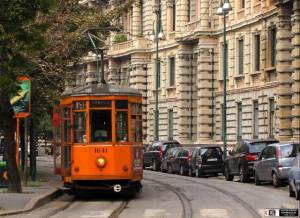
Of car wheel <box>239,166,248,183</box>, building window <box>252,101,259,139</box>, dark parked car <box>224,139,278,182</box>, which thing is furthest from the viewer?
building window <box>252,101,259,139</box>

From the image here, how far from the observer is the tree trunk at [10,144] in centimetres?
2350

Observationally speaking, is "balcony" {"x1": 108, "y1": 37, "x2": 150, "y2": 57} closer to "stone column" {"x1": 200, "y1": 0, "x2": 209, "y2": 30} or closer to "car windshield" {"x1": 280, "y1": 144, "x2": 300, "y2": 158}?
"stone column" {"x1": 200, "y1": 0, "x2": 209, "y2": 30}

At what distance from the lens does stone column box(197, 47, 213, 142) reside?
58094 mm

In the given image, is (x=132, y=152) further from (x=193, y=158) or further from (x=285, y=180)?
(x=193, y=158)

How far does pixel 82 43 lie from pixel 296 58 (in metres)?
13.0

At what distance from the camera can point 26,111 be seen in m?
24.6

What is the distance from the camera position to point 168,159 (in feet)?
151

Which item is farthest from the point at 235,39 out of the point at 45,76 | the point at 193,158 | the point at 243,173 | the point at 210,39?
the point at 45,76

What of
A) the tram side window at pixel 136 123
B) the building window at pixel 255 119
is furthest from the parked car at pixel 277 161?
the building window at pixel 255 119

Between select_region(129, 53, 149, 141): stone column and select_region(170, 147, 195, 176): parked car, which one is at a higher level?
select_region(129, 53, 149, 141): stone column

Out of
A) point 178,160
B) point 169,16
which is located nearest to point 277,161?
point 178,160

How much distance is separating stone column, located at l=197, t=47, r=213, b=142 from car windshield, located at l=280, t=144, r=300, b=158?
30.1 meters

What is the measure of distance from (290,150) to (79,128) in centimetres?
813

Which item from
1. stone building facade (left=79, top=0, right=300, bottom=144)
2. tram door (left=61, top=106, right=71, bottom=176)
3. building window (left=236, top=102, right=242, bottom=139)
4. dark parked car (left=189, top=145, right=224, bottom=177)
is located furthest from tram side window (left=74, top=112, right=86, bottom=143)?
building window (left=236, top=102, right=242, bottom=139)
